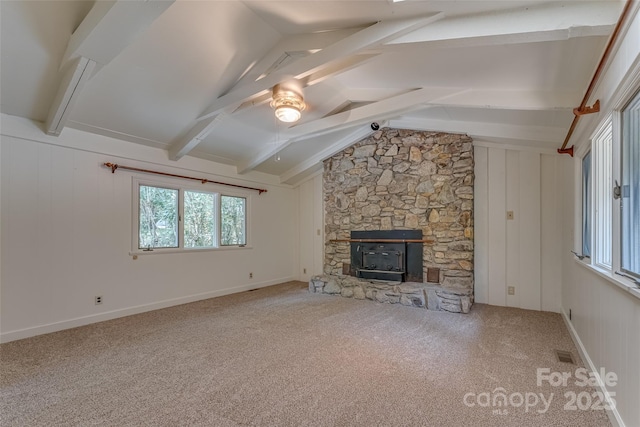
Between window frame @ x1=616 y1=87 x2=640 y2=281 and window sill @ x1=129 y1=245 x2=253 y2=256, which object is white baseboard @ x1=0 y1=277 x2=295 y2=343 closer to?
window sill @ x1=129 y1=245 x2=253 y2=256

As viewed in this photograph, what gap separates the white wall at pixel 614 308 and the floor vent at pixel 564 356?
0.40 feet

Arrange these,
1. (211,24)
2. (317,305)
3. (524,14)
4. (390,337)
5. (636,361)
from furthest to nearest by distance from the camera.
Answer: (317,305)
(390,337)
(211,24)
(524,14)
(636,361)

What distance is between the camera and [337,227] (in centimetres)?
560

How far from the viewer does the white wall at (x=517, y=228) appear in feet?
13.1

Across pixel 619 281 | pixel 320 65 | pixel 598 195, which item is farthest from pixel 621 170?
pixel 320 65

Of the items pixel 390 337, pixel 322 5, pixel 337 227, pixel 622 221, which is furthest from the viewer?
pixel 337 227

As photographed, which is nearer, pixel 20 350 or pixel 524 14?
pixel 524 14

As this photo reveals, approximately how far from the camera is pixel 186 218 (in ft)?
15.1

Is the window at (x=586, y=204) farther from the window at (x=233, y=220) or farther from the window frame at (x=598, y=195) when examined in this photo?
the window at (x=233, y=220)

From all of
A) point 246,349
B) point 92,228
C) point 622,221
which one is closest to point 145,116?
point 92,228

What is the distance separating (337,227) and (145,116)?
11.5ft

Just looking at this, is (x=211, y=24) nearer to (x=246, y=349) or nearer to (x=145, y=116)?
(x=145, y=116)

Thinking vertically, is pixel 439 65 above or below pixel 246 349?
above

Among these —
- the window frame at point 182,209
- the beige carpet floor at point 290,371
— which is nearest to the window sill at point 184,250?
the window frame at point 182,209
